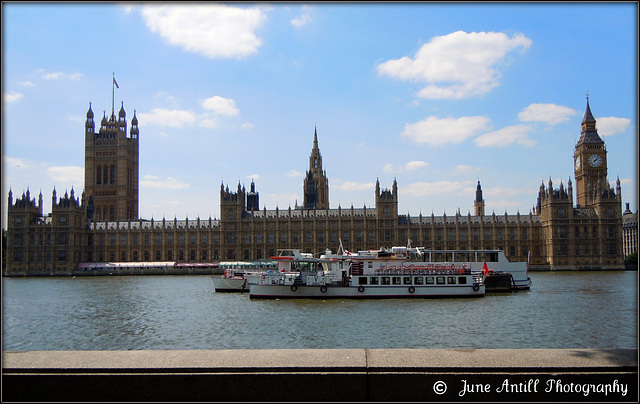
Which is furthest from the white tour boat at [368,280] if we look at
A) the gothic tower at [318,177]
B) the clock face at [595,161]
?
the gothic tower at [318,177]

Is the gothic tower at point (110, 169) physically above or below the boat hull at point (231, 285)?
above

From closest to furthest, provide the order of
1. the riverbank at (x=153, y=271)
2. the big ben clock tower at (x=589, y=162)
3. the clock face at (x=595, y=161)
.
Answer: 1. the riverbank at (x=153, y=271)
2. the big ben clock tower at (x=589, y=162)
3. the clock face at (x=595, y=161)

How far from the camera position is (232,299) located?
5569 centimetres

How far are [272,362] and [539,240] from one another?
127241 mm

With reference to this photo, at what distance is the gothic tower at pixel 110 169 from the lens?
6275 inches

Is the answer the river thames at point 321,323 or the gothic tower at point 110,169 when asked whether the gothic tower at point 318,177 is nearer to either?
the gothic tower at point 110,169

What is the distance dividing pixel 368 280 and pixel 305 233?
7032 centimetres

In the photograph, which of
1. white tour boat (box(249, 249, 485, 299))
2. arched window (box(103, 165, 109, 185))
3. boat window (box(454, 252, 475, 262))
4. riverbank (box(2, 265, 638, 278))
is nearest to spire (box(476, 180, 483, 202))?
riverbank (box(2, 265, 638, 278))

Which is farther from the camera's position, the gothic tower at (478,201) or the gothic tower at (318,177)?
the gothic tower at (318,177)

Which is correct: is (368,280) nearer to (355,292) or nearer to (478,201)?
(355,292)

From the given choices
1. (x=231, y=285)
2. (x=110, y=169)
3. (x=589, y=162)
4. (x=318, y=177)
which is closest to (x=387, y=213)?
(x=318, y=177)
